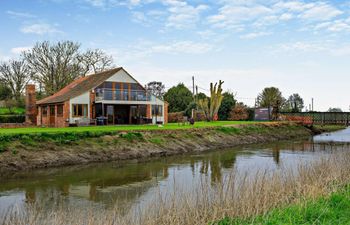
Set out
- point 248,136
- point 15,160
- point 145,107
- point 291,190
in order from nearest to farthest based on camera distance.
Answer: point 291,190
point 15,160
point 248,136
point 145,107

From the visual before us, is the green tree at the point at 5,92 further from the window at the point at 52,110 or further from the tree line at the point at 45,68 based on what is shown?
the window at the point at 52,110

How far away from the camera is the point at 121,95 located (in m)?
31.0

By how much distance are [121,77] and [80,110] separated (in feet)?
16.3

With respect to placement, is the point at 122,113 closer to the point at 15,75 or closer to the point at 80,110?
the point at 80,110

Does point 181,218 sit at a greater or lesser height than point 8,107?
lesser

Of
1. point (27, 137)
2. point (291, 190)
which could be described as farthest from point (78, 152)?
point (291, 190)

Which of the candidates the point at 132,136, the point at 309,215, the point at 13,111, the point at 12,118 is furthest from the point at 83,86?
the point at 309,215

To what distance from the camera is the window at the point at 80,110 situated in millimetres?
29745

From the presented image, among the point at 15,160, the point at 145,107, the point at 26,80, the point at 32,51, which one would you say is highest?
the point at 32,51

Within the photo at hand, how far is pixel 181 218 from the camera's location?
20.7 feet

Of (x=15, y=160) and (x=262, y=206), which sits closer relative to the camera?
(x=262, y=206)

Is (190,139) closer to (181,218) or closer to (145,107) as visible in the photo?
(145,107)

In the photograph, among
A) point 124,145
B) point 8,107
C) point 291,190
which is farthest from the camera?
point 8,107

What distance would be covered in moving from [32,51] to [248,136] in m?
29.2
